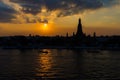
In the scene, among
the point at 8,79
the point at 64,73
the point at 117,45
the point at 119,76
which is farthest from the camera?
the point at 117,45

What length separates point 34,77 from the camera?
154ft

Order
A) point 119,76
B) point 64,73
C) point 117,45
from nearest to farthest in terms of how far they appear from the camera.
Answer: point 119,76 → point 64,73 → point 117,45

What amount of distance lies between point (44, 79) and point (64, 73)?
21.9ft

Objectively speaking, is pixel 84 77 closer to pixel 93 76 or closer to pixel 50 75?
pixel 93 76

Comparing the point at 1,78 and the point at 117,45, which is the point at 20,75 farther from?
the point at 117,45

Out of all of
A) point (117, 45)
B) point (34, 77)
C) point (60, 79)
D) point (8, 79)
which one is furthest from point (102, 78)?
point (117, 45)

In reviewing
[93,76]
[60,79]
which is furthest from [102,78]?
[60,79]

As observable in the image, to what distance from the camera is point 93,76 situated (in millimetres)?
47750

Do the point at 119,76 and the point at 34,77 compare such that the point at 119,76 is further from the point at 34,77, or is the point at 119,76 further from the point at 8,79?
the point at 8,79

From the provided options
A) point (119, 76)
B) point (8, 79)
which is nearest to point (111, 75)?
point (119, 76)

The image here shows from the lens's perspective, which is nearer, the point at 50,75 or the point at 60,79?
the point at 60,79

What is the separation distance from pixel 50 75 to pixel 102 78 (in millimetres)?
7183

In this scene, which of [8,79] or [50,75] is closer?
[8,79]

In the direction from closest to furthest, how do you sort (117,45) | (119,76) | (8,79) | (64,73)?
(8,79) → (119,76) → (64,73) → (117,45)
